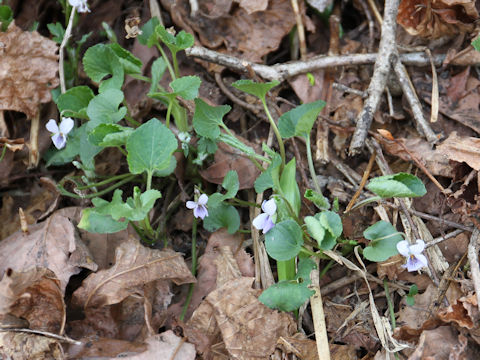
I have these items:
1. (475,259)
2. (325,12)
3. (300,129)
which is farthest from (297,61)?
(475,259)

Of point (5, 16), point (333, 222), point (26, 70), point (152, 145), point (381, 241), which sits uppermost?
point (5, 16)

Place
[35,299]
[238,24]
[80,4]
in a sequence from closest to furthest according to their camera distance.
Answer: [35,299] < [80,4] < [238,24]

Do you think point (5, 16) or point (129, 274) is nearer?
point (129, 274)

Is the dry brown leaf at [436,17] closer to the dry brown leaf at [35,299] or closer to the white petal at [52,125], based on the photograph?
the white petal at [52,125]

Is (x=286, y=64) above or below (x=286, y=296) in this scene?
above

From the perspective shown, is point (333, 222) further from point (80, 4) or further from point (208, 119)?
point (80, 4)

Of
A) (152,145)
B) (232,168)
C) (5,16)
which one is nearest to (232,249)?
(232,168)

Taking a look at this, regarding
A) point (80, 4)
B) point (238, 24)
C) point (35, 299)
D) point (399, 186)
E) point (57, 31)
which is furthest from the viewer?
point (238, 24)
